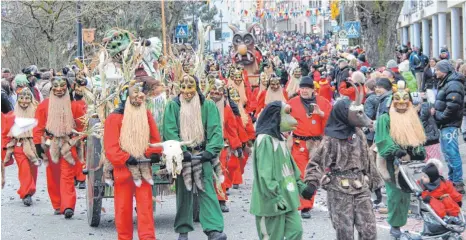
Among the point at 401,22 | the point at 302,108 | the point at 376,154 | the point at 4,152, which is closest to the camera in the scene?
the point at 376,154

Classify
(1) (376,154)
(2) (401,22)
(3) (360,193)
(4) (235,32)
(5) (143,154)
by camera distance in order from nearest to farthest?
(3) (360,193)
(5) (143,154)
(1) (376,154)
(4) (235,32)
(2) (401,22)

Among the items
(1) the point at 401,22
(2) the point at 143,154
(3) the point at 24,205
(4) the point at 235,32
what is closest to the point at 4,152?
(3) the point at 24,205

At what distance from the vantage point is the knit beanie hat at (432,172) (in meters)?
9.83

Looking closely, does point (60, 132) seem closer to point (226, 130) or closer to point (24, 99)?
point (24, 99)

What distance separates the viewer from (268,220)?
8.77 metres

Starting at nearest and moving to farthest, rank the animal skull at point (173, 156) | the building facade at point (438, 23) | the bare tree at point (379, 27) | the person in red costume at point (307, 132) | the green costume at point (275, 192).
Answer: the green costume at point (275, 192) < the animal skull at point (173, 156) < the person in red costume at point (307, 132) < the bare tree at point (379, 27) < the building facade at point (438, 23)

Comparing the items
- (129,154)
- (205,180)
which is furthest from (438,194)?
(129,154)

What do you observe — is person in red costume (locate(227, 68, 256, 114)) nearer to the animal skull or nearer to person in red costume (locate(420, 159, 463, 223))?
the animal skull

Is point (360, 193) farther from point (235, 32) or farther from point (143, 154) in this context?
point (235, 32)

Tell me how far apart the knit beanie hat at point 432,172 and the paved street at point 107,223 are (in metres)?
0.92

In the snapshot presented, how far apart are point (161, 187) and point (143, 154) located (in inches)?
61.1

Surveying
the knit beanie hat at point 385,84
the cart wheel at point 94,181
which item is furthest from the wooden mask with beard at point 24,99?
the knit beanie hat at point 385,84

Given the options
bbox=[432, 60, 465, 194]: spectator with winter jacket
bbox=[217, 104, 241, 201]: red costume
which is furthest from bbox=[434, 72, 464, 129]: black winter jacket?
bbox=[217, 104, 241, 201]: red costume

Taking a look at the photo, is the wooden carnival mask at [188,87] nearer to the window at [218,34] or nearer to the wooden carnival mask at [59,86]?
the wooden carnival mask at [59,86]
